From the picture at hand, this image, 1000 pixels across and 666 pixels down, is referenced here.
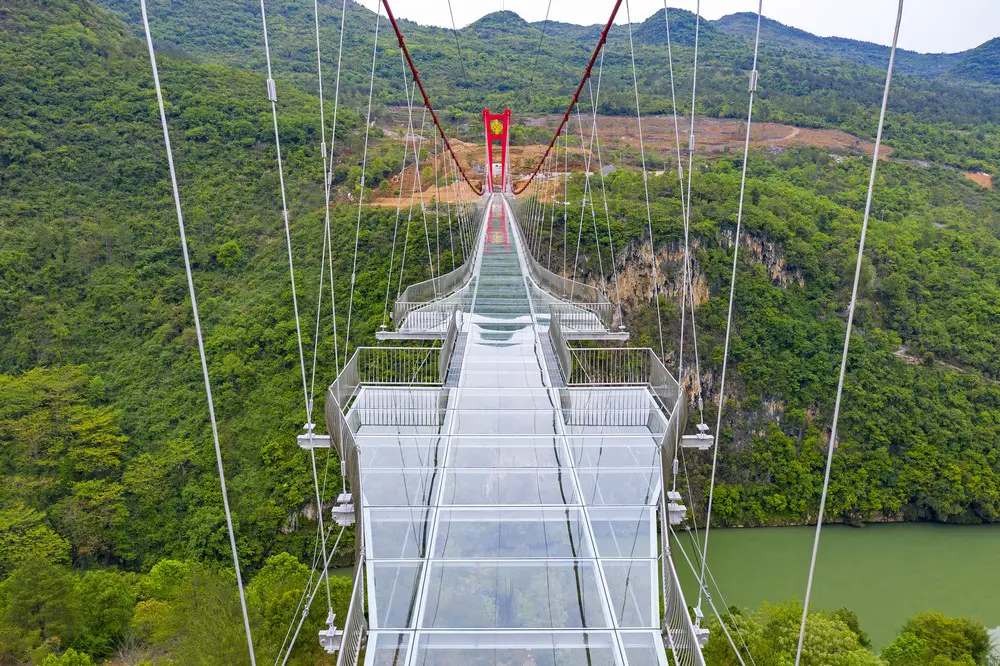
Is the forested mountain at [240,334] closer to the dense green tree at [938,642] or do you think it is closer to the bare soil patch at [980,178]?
the dense green tree at [938,642]

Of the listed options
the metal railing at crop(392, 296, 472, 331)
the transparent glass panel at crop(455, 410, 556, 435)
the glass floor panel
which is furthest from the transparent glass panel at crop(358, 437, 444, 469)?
the metal railing at crop(392, 296, 472, 331)

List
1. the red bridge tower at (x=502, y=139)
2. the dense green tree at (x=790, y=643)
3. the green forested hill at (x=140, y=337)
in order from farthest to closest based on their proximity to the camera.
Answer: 1. the red bridge tower at (x=502, y=139)
2. the green forested hill at (x=140, y=337)
3. the dense green tree at (x=790, y=643)

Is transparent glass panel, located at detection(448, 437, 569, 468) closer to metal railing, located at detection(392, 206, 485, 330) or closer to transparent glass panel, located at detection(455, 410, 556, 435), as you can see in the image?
transparent glass panel, located at detection(455, 410, 556, 435)

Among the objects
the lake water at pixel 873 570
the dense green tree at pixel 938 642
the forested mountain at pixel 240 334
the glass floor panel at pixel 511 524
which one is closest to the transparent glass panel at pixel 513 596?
the glass floor panel at pixel 511 524

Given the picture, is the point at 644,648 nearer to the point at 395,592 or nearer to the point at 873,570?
the point at 395,592

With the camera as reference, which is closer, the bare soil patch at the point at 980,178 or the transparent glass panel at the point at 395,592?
the transparent glass panel at the point at 395,592

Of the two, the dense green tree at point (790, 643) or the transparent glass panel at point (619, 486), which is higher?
the transparent glass panel at point (619, 486)

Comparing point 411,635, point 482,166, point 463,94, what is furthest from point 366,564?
point 463,94

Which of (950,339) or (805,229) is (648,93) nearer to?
(805,229)
